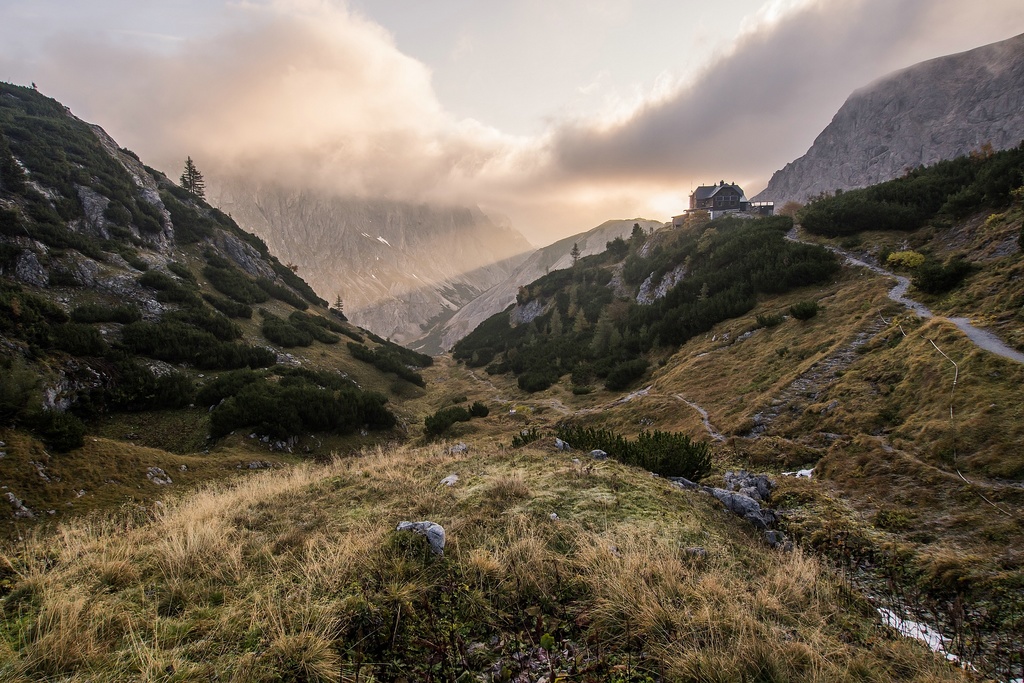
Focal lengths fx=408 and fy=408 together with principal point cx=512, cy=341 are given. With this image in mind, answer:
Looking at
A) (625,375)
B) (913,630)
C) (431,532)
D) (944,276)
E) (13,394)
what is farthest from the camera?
(625,375)

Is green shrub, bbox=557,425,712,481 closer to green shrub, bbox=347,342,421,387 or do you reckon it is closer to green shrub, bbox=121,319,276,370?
green shrub, bbox=121,319,276,370

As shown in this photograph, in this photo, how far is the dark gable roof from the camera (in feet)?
225

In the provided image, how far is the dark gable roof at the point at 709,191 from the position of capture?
225 ft

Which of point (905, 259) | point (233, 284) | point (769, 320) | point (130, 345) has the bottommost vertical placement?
point (769, 320)

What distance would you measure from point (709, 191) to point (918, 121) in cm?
12999

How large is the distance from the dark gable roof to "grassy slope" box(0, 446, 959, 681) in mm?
74163

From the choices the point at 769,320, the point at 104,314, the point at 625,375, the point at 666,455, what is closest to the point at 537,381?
the point at 625,375

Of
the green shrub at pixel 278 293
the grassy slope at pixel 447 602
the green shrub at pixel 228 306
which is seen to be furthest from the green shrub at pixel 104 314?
the grassy slope at pixel 447 602

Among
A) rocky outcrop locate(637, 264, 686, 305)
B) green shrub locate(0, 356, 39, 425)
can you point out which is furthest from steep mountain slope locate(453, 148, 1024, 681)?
green shrub locate(0, 356, 39, 425)

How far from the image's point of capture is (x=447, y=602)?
172 inches

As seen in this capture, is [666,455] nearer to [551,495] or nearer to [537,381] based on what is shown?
[551,495]

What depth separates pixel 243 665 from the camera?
3344mm

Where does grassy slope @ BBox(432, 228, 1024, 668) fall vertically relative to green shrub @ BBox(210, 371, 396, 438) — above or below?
below

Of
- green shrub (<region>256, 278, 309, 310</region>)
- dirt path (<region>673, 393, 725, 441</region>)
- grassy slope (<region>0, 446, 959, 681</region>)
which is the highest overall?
green shrub (<region>256, 278, 309, 310</region>)
